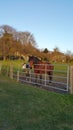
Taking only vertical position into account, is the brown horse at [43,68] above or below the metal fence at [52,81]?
above

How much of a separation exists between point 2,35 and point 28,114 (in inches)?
2464

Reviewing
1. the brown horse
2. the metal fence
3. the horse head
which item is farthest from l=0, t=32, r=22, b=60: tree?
the brown horse

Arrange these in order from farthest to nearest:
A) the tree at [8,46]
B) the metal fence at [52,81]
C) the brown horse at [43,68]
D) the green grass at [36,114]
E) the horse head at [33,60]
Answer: the tree at [8,46], the horse head at [33,60], the brown horse at [43,68], the metal fence at [52,81], the green grass at [36,114]

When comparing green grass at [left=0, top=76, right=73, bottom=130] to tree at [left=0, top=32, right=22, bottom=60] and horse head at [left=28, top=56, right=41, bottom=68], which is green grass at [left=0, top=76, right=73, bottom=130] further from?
tree at [left=0, top=32, right=22, bottom=60]

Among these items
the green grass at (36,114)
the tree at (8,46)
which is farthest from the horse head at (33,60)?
the tree at (8,46)

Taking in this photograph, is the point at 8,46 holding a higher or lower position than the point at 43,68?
higher

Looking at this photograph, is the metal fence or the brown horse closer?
the metal fence

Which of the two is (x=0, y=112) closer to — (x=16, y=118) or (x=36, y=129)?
(x=16, y=118)

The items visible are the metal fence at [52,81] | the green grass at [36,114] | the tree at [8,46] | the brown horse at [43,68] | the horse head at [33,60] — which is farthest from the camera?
the tree at [8,46]

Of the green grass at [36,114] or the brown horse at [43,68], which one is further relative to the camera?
the brown horse at [43,68]

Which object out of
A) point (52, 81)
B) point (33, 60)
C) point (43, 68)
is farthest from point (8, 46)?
point (52, 81)

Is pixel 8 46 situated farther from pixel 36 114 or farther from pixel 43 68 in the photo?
pixel 36 114

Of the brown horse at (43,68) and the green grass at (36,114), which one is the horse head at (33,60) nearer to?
the brown horse at (43,68)

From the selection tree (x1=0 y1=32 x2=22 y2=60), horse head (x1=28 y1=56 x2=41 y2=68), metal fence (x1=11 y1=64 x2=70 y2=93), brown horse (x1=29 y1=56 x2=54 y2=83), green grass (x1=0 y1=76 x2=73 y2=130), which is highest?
tree (x1=0 y1=32 x2=22 y2=60)
